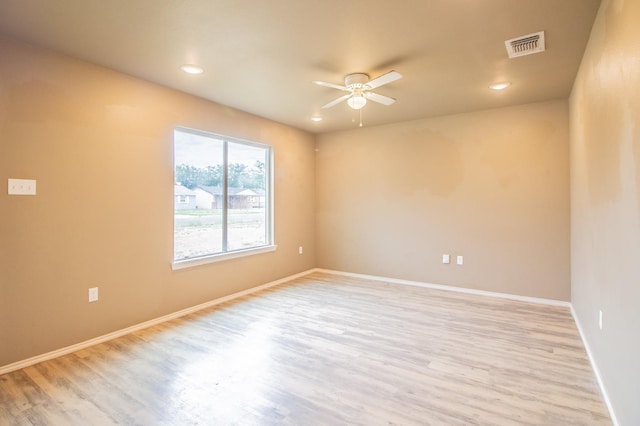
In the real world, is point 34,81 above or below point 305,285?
above

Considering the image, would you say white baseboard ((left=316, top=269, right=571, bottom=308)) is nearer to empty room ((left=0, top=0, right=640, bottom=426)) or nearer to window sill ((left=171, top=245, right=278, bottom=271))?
empty room ((left=0, top=0, right=640, bottom=426))

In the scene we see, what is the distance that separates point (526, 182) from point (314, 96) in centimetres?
288

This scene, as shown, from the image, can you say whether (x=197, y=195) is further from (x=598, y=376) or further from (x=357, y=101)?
(x=598, y=376)

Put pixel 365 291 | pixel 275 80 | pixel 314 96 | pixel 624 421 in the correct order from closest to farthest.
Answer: pixel 624 421, pixel 275 80, pixel 314 96, pixel 365 291

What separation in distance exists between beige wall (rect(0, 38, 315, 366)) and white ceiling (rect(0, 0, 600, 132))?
282mm

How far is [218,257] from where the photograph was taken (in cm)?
419

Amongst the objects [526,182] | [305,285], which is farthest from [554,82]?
[305,285]

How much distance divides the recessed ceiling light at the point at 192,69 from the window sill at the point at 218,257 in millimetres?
2012

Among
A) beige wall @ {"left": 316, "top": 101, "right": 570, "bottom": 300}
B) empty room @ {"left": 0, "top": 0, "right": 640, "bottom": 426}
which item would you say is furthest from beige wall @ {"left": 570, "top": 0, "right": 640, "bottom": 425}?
beige wall @ {"left": 316, "top": 101, "right": 570, "bottom": 300}

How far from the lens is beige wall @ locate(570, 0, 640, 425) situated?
157 centimetres

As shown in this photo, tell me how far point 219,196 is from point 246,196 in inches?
19.7

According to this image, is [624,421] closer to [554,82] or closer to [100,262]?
[554,82]

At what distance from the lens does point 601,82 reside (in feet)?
7.25

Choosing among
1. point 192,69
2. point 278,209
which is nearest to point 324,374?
point 192,69
